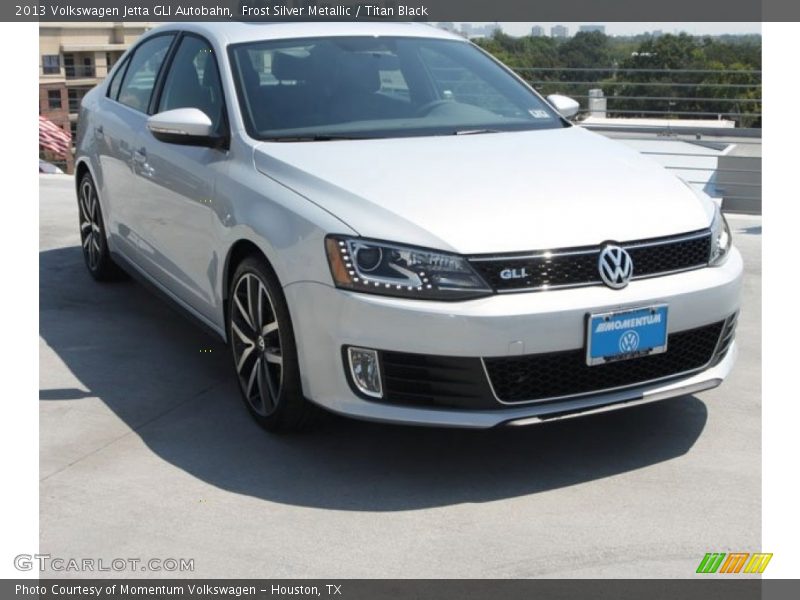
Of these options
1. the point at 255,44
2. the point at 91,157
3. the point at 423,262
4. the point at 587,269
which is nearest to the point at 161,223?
the point at 255,44

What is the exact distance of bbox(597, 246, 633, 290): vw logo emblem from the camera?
385cm

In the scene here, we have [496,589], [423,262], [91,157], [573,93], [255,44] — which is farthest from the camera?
[573,93]

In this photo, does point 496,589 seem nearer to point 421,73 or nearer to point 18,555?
point 18,555

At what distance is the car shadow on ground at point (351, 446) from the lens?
4004 mm

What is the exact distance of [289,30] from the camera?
17.5 feet

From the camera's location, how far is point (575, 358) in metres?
3.84

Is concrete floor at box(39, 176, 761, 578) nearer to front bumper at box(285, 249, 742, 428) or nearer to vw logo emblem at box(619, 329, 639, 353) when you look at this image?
front bumper at box(285, 249, 742, 428)

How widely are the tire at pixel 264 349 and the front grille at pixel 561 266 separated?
825mm

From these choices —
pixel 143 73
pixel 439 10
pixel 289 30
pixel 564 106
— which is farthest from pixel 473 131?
pixel 439 10

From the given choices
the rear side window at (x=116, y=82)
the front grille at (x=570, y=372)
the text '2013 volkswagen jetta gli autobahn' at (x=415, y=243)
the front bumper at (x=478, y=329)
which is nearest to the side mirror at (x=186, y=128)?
the text '2013 volkswagen jetta gli autobahn' at (x=415, y=243)

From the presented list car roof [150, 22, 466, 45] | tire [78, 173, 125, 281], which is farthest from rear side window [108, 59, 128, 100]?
car roof [150, 22, 466, 45]

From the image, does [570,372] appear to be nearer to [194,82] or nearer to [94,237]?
[194,82]

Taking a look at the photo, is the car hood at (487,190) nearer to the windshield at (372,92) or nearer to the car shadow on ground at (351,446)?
the windshield at (372,92)
